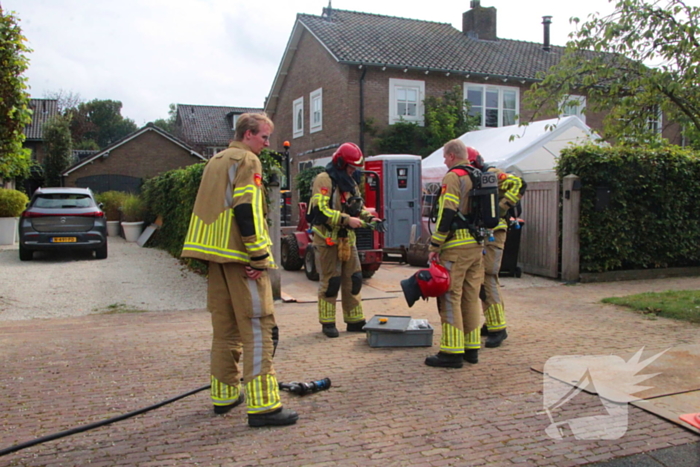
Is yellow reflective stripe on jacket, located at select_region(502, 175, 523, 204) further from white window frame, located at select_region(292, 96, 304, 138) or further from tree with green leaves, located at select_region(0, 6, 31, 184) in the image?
white window frame, located at select_region(292, 96, 304, 138)

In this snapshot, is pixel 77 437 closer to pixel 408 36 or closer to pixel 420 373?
pixel 420 373

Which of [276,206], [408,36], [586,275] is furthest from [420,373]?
[408,36]

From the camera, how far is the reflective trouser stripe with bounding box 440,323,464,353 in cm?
529

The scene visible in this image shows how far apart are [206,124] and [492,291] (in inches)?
1948

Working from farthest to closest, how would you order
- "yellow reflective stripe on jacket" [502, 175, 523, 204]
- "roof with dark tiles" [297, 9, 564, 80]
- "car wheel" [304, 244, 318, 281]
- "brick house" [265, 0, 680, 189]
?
1. "roof with dark tiles" [297, 9, 564, 80]
2. "brick house" [265, 0, 680, 189]
3. "car wheel" [304, 244, 318, 281]
4. "yellow reflective stripe on jacket" [502, 175, 523, 204]

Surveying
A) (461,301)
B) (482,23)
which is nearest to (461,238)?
(461,301)

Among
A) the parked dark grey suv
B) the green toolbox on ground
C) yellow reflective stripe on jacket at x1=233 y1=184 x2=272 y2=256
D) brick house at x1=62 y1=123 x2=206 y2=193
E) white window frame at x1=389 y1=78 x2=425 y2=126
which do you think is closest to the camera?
yellow reflective stripe on jacket at x1=233 y1=184 x2=272 y2=256

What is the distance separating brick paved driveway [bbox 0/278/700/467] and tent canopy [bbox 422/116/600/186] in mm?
7323

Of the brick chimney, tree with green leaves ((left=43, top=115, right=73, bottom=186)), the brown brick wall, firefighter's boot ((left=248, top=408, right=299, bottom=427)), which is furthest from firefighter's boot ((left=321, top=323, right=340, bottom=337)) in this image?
tree with green leaves ((left=43, top=115, right=73, bottom=186))

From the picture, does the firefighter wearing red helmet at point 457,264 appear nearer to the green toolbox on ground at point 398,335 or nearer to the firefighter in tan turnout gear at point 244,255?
the green toolbox on ground at point 398,335

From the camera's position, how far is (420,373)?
204 inches

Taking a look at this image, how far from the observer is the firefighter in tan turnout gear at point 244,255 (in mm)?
3887

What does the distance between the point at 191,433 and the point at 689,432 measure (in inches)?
128

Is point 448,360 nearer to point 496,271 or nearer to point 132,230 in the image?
point 496,271
